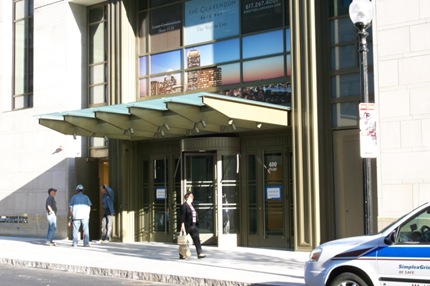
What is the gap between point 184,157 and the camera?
62.4 feet

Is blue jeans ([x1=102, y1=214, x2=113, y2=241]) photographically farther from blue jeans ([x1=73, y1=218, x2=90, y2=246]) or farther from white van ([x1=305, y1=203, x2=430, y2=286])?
white van ([x1=305, y1=203, x2=430, y2=286])

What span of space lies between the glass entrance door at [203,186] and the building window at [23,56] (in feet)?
27.1

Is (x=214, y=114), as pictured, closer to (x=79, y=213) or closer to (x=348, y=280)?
(x=79, y=213)

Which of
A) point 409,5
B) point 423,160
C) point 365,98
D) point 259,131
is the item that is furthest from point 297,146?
point 365,98

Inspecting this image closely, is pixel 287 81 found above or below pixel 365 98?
above

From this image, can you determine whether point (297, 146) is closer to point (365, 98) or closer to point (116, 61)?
point (365, 98)

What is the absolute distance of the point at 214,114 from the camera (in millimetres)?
15688

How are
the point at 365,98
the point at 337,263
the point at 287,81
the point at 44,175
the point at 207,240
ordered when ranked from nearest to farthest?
the point at 337,263, the point at 365,98, the point at 287,81, the point at 207,240, the point at 44,175

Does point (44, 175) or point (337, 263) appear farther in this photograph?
point (44, 175)

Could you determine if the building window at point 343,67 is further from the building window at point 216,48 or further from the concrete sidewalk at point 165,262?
the concrete sidewalk at point 165,262

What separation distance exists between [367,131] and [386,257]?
2.80m

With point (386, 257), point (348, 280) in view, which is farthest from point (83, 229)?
point (386, 257)

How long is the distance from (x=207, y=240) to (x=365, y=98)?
8806 millimetres

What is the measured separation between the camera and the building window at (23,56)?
24.4m
